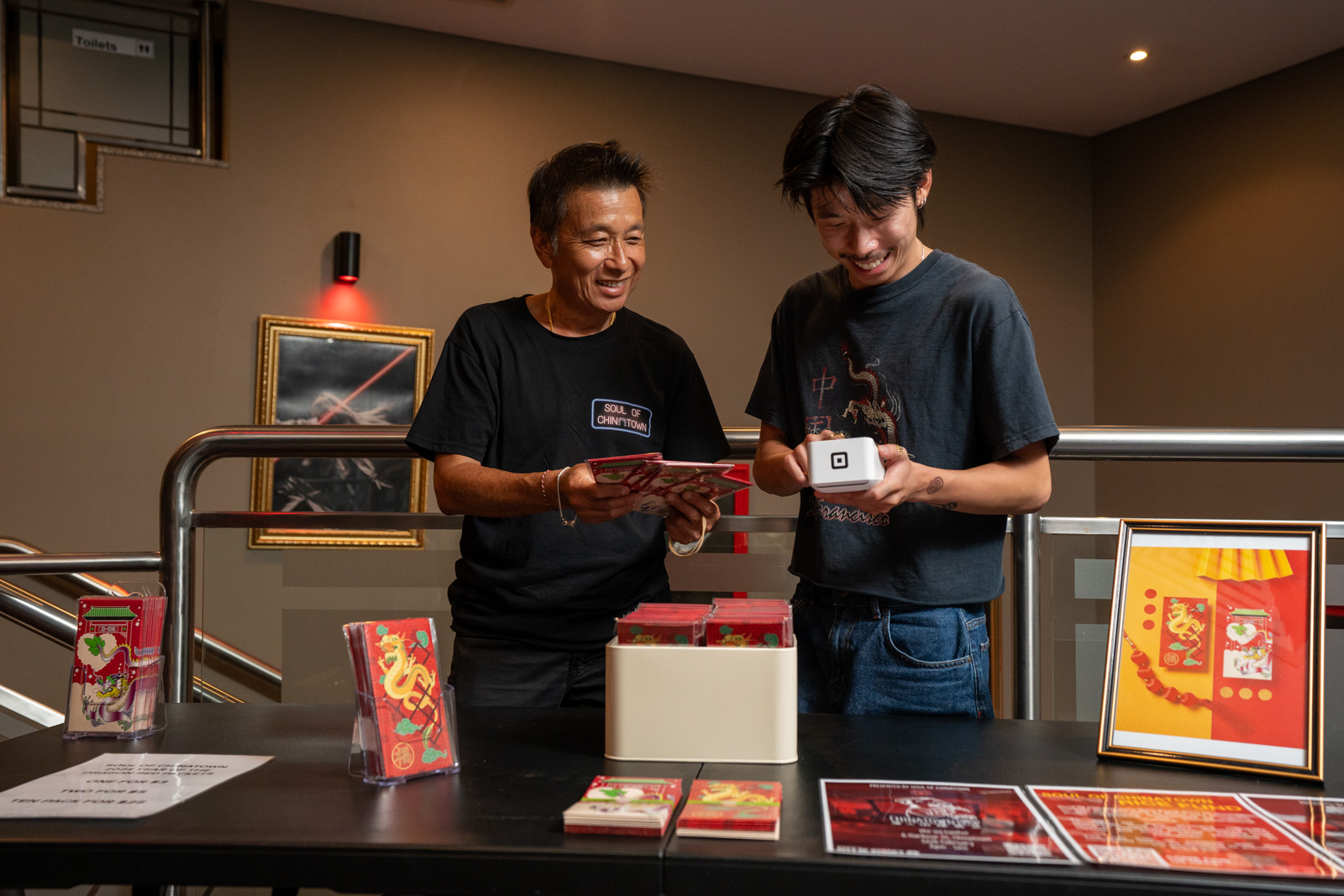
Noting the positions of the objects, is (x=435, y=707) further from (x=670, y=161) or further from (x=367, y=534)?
(x=670, y=161)

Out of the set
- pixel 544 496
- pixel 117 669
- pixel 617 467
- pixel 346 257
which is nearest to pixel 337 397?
pixel 346 257

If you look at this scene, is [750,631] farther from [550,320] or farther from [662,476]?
[550,320]

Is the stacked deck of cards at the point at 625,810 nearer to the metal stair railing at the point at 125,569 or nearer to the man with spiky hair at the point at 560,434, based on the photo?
the man with spiky hair at the point at 560,434

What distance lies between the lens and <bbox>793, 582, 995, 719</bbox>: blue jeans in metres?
1.33

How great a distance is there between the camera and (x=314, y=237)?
4.57 m

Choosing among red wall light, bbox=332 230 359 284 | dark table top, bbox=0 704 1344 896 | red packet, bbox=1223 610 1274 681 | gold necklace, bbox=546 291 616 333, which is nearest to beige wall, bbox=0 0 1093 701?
red wall light, bbox=332 230 359 284

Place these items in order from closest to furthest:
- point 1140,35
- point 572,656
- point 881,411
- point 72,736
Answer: point 72,736 < point 881,411 < point 572,656 < point 1140,35

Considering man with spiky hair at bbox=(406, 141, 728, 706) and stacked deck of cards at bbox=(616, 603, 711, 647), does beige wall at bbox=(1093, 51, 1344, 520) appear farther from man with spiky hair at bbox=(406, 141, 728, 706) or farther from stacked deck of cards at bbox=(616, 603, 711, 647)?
stacked deck of cards at bbox=(616, 603, 711, 647)

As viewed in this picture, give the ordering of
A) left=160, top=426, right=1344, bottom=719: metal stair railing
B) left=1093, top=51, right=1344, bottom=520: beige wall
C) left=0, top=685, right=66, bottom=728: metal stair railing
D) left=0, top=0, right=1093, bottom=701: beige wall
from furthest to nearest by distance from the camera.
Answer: left=1093, top=51, right=1344, bottom=520: beige wall
left=0, top=0, right=1093, bottom=701: beige wall
left=0, top=685, right=66, bottom=728: metal stair railing
left=160, top=426, right=1344, bottom=719: metal stair railing

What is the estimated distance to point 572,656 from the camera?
5.27 ft

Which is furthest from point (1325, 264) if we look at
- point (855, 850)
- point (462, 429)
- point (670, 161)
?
point (855, 850)

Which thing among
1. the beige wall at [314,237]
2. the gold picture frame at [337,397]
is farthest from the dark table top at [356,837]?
the beige wall at [314,237]

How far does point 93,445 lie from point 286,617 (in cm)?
274

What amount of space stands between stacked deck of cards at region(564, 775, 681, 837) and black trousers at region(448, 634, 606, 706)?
0.66 m
